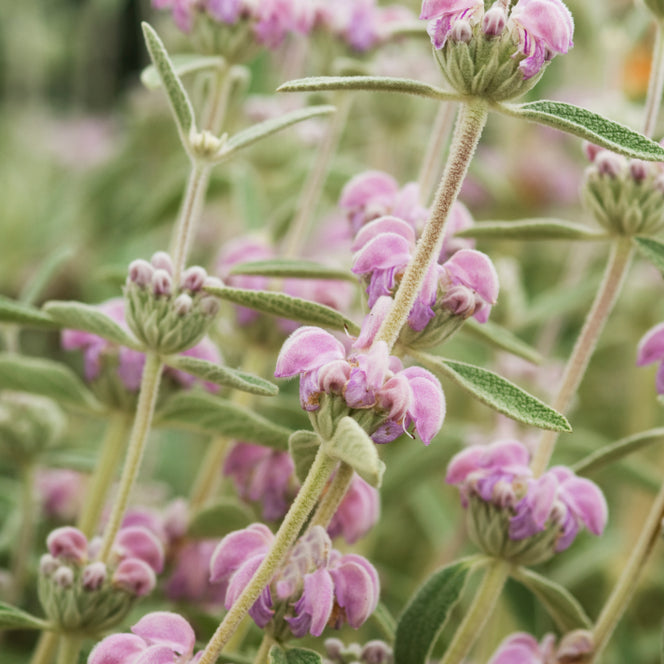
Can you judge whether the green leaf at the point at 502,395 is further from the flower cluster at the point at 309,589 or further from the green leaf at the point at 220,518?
the green leaf at the point at 220,518

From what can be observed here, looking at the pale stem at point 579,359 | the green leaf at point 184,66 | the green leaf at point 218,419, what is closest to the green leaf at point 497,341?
the pale stem at point 579,359

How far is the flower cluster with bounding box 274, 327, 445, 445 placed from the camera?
17.3 inches

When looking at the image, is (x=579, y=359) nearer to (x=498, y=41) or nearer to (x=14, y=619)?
(x=498, y=41)

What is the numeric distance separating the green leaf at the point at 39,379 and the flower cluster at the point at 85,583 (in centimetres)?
12

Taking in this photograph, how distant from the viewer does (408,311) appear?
1.50 feet

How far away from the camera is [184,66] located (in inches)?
25.6

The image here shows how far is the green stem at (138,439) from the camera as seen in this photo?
548 mm

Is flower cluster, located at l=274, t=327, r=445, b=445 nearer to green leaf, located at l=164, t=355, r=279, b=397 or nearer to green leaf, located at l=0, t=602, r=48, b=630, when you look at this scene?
green leaf, located at l=164, t=355, r=279, b=397

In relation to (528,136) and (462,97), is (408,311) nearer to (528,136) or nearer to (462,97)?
(462,97)

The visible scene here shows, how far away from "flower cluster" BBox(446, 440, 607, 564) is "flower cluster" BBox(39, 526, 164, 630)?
0.19 m

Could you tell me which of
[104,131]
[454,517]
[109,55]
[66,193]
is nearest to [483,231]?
[454,517]

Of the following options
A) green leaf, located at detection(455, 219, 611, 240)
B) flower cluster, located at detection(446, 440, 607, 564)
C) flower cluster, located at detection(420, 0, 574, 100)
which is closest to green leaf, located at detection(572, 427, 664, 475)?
flower cluster, located at detection(446, 440, 607, 564)

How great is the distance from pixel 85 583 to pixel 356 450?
24cm

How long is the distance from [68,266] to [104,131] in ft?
2.01
